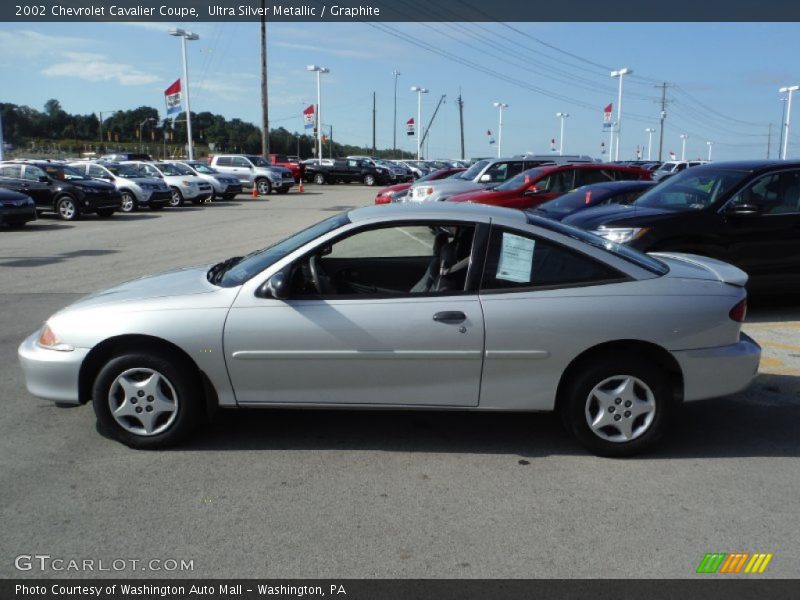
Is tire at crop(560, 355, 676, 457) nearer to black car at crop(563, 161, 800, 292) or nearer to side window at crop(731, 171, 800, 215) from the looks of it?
black car at crop(563, 161, 800, 292)

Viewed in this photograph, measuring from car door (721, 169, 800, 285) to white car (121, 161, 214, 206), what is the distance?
831 inches

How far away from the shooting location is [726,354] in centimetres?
429

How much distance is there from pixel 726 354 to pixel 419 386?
1.91 meters

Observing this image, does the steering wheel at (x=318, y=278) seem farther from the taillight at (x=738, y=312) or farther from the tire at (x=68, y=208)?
the tire at (x=68, y=208)

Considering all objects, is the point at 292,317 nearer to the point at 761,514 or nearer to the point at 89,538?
the point at 89,538

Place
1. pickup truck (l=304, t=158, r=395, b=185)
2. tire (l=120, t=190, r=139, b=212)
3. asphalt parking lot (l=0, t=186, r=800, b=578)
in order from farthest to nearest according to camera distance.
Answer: pickup truck (l=304, t=158, r=395, b=185) → tire (l=120, t=190, r=139, b=212) → asphalt parking lot (l=0, t=186, r=800, b=578)

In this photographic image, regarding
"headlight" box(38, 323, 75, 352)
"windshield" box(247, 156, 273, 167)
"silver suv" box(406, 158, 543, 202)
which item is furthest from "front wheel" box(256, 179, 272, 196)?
"headlight" box(38, 323, 75, 352)

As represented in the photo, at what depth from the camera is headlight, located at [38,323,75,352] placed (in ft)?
14.2

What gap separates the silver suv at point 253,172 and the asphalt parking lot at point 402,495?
98.8 ft

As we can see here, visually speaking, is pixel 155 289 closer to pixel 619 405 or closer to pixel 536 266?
pixel 536 266

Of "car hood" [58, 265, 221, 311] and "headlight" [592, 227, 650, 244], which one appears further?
"headlight" [592, 227, 650, 244]

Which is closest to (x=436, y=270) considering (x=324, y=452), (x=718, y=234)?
(x=324, y=452)

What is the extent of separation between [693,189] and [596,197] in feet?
9.27
